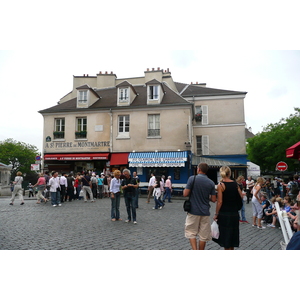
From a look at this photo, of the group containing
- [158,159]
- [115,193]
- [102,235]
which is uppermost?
[158,159]

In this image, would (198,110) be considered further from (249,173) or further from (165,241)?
(165,241)

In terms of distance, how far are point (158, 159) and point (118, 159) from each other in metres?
3.42

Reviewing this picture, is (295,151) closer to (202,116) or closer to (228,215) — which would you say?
(228,215)

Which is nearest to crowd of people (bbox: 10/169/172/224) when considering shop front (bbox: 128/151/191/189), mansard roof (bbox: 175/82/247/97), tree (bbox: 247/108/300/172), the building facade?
shop front (bbox: 128/151/191/189)

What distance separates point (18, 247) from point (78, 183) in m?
11.5

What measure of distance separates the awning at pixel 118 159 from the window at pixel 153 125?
8.77ft

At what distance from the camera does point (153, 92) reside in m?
22.8

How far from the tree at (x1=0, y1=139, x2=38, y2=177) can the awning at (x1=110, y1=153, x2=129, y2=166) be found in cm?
4433

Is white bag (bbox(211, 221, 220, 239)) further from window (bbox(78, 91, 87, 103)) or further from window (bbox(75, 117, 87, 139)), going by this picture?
window (bbox(78, 91, 87, 103))

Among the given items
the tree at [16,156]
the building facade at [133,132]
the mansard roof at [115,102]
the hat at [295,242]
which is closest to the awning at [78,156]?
the building facade at [133,132]

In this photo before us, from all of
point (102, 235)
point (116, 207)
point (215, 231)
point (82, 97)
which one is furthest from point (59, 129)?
point (215, 231)

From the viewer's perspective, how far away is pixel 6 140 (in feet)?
214

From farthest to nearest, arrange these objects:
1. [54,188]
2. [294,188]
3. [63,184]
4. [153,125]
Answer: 1. [153,125]
2. [63,184]
3. [54,188]
4. [294,188]
